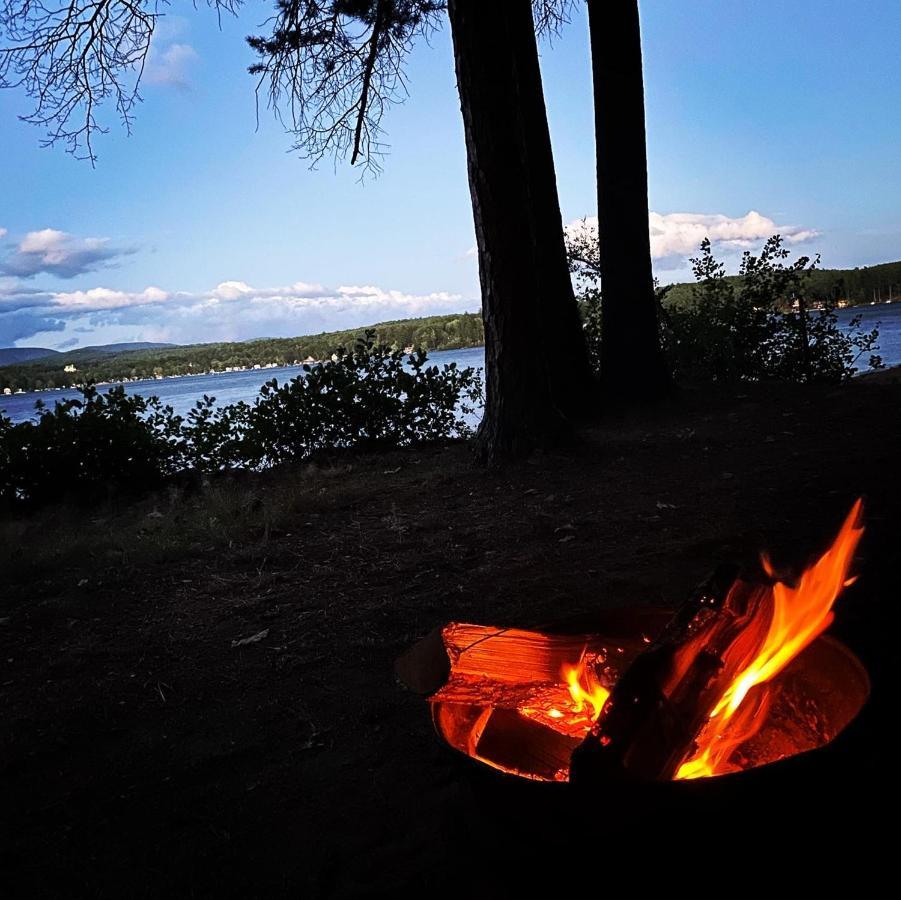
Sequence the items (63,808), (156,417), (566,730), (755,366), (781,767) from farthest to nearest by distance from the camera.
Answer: (755,366), (156,417), (63,808), (566,730), (781,767)

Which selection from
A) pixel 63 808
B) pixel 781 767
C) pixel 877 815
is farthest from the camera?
pixel 63 808

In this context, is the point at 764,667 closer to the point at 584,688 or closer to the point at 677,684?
the point at 677,684

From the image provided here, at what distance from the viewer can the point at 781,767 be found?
4.65ft

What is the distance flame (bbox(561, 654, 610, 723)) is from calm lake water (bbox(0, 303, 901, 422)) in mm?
7304

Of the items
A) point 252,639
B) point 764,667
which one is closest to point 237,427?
point 252,639

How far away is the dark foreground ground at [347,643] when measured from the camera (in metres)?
1.87

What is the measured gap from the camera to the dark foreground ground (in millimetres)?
1870

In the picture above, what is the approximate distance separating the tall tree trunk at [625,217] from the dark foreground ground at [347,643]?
182 cm

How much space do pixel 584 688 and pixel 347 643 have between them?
1802 mm

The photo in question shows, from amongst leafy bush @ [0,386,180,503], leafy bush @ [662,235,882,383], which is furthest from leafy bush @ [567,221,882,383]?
leafy bush @ [0,386,180,503]

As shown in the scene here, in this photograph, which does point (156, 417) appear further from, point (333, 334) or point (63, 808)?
point (333, 334)

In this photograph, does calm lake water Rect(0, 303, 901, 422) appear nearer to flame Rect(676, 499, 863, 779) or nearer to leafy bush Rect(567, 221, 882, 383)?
leafy bush Rect(567, 221, 882, 383)

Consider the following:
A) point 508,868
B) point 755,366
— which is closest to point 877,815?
point 508,868

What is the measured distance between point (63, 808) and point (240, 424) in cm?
635
